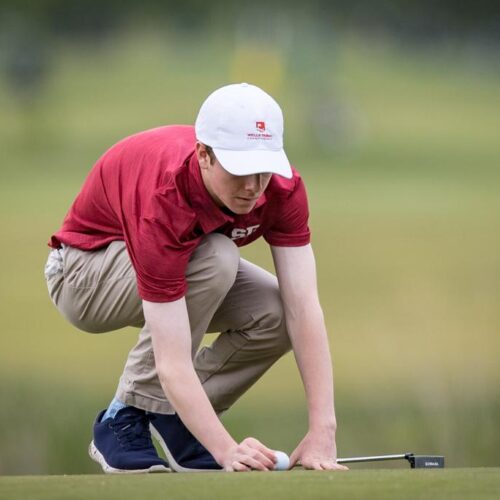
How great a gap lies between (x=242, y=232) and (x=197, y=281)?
144 millimetres

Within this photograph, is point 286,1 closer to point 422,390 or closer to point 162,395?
point 422,390

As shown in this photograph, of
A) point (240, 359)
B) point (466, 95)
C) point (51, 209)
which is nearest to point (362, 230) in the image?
point (466, 95)

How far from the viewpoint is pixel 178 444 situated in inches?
117

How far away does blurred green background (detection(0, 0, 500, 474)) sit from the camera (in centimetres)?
498

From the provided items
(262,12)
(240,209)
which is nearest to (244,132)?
(240,209)

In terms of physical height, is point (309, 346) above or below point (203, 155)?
below

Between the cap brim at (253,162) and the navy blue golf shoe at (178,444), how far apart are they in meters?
0.66

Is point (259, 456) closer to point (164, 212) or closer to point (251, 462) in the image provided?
point (251, 462)

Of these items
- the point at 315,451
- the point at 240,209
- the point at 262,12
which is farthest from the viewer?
the point at 262,12

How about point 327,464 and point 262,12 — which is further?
point 262,12

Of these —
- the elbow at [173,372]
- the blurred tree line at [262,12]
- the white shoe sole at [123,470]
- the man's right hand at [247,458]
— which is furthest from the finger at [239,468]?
the blurred tree line at [262,12]

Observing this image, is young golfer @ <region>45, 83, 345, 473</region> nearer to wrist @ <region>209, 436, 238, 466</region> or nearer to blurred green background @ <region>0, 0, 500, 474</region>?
wrist @ <region>209, 436, 238, 466</region>

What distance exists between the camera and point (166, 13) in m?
5.60

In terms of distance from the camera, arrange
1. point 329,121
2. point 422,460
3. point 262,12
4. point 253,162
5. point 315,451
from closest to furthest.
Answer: point 253,162, point 315,451, point 422,460, point 262,12, point 329,121
